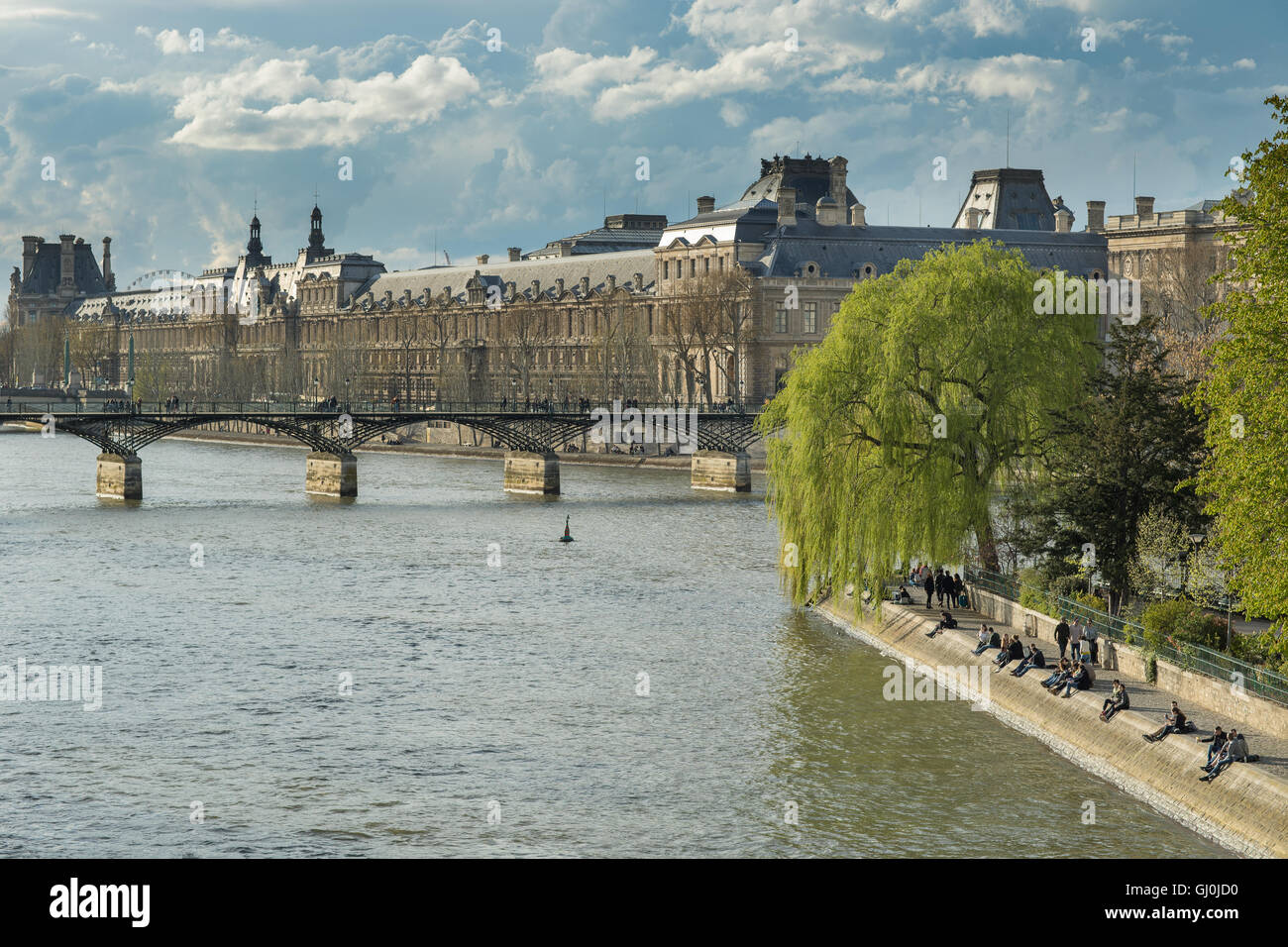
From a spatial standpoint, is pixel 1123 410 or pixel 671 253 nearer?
pixel 1123 410

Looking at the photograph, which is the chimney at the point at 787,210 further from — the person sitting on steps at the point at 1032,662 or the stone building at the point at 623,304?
the person sitting on steps at the point at 1032,662

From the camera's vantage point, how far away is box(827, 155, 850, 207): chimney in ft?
406

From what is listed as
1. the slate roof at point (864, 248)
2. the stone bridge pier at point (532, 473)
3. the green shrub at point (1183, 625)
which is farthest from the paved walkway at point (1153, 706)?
the slate roof at point (864, 248)

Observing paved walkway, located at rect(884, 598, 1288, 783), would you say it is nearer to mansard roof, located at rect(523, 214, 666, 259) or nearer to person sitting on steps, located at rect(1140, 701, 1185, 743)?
person sitting on steps, located at rect(1140, 701, 1185, 743)

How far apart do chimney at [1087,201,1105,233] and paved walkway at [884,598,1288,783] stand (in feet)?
327

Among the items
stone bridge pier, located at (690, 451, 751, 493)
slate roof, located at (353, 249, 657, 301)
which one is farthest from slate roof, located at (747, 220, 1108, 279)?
stone bridge pier, located at (690, 451, 751, 493)

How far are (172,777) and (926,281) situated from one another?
70.0 ft

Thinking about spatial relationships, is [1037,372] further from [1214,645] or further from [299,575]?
[299,575]

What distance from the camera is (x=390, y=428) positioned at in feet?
280

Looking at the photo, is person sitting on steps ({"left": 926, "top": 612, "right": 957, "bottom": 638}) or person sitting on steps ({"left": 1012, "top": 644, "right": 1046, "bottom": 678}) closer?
person sitting on steps ({"left": 1012, "top": 644, "right": 1046, "bottom": 678})

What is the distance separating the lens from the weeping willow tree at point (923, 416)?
127 feet

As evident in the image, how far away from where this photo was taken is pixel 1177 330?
85.1m

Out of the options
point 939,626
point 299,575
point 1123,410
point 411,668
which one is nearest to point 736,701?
point 939,626

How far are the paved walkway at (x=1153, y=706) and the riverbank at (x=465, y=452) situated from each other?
56.1 metres
